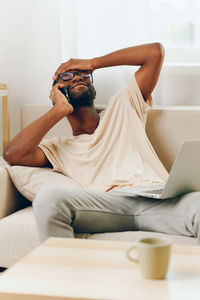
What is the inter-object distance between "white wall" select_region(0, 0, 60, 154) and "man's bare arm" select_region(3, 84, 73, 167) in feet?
2.14

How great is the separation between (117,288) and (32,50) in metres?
2.24

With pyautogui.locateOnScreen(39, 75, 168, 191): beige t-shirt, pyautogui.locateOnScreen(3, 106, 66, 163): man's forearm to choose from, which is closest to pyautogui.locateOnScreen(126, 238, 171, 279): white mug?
pyautogui.locateOnScreen(39, 75, 168, 191): beige t-shirt

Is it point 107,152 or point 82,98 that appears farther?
point 82,98

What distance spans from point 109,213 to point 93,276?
76cm

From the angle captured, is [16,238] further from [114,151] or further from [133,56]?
[133,56]

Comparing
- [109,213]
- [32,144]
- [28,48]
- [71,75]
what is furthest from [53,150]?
[28,48]

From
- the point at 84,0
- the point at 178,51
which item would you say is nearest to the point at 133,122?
the point at 178,51

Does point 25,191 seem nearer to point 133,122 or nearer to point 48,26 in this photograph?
point 133,122

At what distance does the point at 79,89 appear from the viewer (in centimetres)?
250

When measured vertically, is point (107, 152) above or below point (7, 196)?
above

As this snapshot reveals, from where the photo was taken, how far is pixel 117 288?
41.8 inches

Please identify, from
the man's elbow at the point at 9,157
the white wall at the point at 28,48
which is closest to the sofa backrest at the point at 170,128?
the man's elbow at the point at 9,157

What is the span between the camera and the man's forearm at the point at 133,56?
2463 millimetres

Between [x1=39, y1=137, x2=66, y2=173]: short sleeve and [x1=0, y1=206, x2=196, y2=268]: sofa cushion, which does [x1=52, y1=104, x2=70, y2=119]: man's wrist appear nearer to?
[x1=39, y1=137, x2=66, y2=173]: short sleeve
